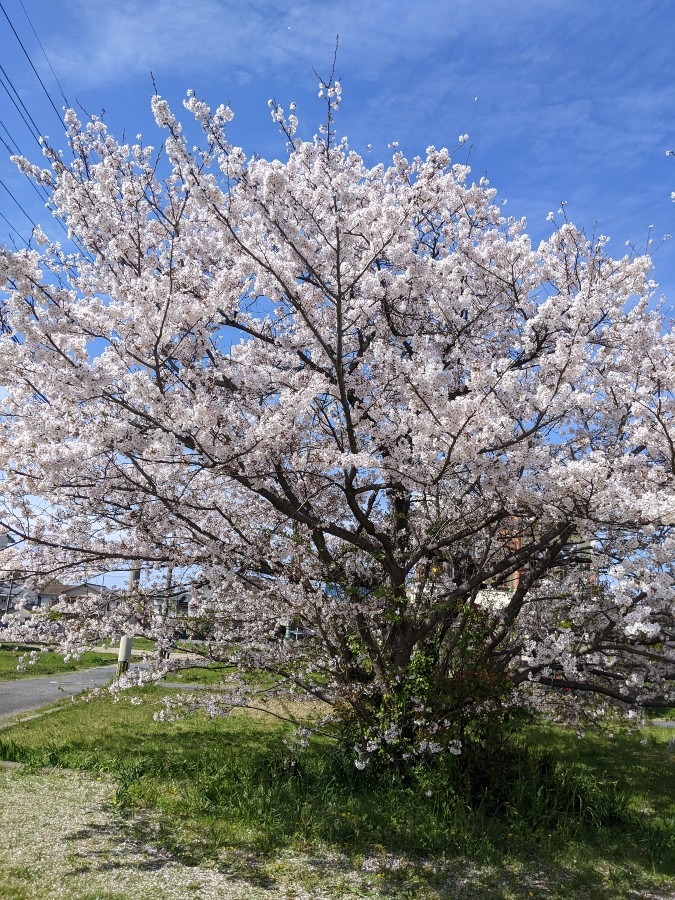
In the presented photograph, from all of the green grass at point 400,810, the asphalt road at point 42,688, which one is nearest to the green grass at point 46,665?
the asphalt road at point 42,688

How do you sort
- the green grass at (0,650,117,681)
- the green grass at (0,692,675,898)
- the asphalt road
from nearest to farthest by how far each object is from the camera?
the green grass at (0,692,675,898) < the asphalt road < the green grass at (0,650,117,681)

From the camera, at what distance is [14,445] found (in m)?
6.34

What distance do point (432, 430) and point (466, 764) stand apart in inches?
135

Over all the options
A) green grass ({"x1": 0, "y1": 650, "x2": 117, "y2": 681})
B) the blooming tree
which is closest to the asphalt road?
green grass ({"x1": 0, "y1": 650, "x2": 117, "y2": 681})

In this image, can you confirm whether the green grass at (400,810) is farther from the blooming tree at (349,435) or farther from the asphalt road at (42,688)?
the asphalt road at (42,688)

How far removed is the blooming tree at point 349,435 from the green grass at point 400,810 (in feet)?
1.79

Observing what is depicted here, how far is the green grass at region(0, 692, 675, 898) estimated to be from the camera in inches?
207

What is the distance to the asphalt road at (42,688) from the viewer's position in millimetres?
11920

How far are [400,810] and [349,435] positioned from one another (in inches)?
136

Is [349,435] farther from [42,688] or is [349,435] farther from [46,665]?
[46,665]

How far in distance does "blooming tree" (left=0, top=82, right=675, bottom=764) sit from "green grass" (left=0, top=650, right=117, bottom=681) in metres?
9.30

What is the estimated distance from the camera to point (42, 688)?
46.9 ft

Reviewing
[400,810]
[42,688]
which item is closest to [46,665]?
[42,688]

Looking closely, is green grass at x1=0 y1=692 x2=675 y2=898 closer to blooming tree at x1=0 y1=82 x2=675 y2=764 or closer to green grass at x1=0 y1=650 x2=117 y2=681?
blooming tree at x1=0 y1=82 x2=675 y2=764
